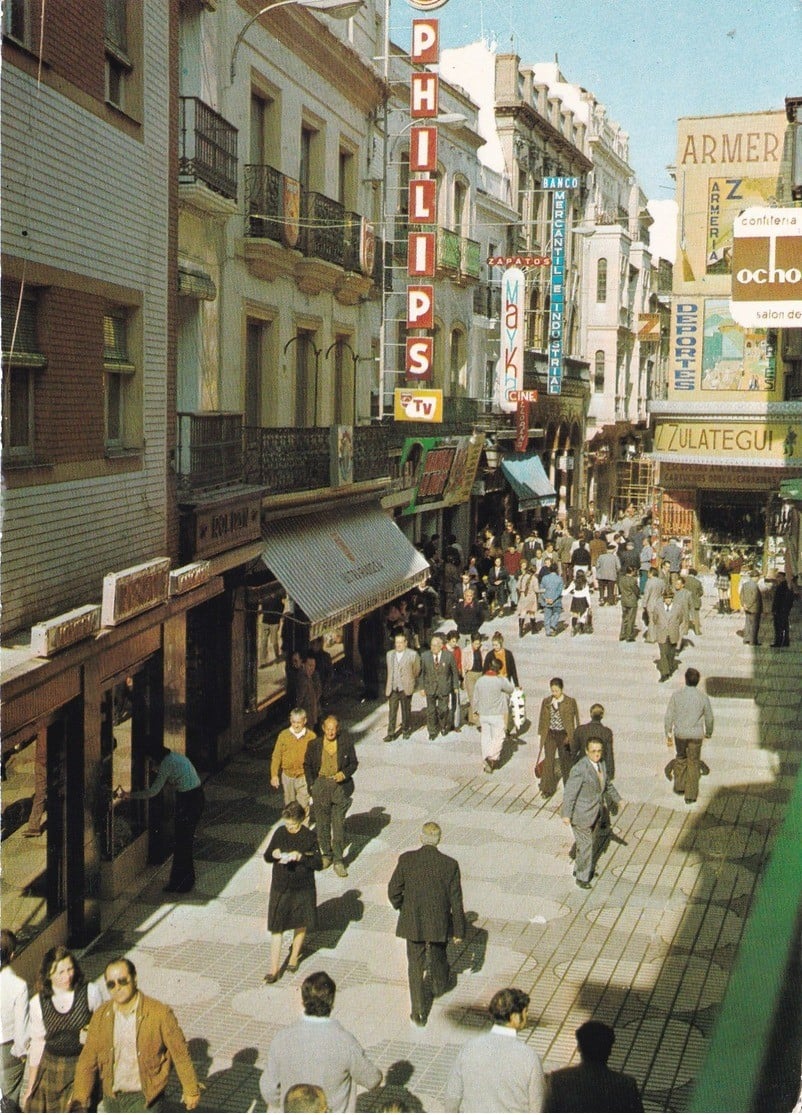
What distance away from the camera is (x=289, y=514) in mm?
18250

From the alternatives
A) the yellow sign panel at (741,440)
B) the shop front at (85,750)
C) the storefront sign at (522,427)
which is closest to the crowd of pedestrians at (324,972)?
the shop front at (85,750)

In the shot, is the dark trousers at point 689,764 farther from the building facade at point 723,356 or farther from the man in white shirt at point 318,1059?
the building facade at point 723,356

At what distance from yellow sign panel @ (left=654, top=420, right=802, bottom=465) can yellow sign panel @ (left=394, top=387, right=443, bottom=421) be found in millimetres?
10085

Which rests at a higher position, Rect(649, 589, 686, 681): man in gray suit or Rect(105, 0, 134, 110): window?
Rect(105, 0, 134, 110): window

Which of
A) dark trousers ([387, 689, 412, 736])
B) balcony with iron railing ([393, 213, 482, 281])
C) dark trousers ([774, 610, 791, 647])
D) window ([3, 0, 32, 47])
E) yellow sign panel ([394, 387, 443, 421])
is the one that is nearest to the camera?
window ([3, 0, 32, 47])

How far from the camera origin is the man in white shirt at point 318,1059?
21.3 ft

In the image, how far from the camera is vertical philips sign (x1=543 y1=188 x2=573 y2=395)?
1565 inches

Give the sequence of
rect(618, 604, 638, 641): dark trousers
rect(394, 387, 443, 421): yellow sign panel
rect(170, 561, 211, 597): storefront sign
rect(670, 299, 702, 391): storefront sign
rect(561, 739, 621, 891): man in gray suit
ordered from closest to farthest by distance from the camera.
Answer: rect(561, 739, 621, 891): man in gray suit, rect(170, 561, 211, 597): storefront sign, rect(394, 387, 443, 421): yellow sign panel, rect(618, 604, 638, 641): dark trousers, rect(670, 299, 702, 391): storefront sign

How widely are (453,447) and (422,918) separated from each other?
72.6ft

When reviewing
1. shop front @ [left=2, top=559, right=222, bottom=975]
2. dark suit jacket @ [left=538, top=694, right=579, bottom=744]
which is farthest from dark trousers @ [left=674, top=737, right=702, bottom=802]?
shop front @ [left=2, top=559, right=222, bottom=975]

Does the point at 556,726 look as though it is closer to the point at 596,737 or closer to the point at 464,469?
the point at 596,737

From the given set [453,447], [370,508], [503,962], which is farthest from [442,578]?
[503,962]

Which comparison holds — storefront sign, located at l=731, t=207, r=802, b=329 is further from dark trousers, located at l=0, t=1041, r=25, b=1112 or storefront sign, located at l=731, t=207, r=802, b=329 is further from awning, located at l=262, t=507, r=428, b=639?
dark trousers, located at l=0, t=1041, r=25, b=1112

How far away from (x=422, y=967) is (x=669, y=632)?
44.2 ft
